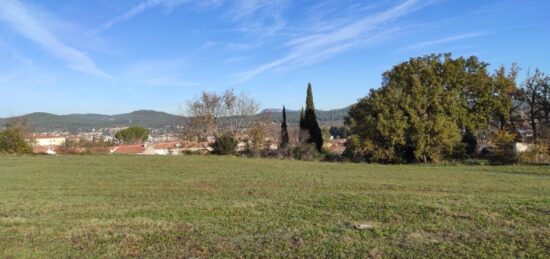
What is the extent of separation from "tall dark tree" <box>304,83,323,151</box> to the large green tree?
758cm

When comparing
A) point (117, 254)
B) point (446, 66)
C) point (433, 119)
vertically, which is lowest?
point (117, 254)

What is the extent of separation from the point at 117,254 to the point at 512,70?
36450 mm

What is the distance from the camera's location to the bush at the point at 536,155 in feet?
82.4

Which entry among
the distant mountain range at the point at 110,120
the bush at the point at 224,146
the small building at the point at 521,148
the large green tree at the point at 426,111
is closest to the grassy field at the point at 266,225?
the large green tree at the point at 426,111

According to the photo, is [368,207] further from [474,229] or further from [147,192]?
[147,192]

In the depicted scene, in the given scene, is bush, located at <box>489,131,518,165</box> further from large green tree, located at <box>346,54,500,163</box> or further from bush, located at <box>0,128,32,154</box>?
bush, located at <box>0,128,32,154</box>

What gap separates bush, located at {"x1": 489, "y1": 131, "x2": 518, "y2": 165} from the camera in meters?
26.3

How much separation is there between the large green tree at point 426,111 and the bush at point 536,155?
12.7 ft

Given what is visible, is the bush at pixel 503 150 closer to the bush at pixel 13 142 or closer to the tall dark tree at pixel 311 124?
the tall dark tree at pixel 311 124

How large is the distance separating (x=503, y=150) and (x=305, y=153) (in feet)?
42.1

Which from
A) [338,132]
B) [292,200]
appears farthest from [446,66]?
[338,132]

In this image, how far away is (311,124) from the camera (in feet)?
133

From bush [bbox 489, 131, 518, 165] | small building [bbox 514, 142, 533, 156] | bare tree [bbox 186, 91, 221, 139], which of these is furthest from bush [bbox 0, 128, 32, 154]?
small building [bbox 514, 142, 533, 156]

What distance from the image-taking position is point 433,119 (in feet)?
92.0
